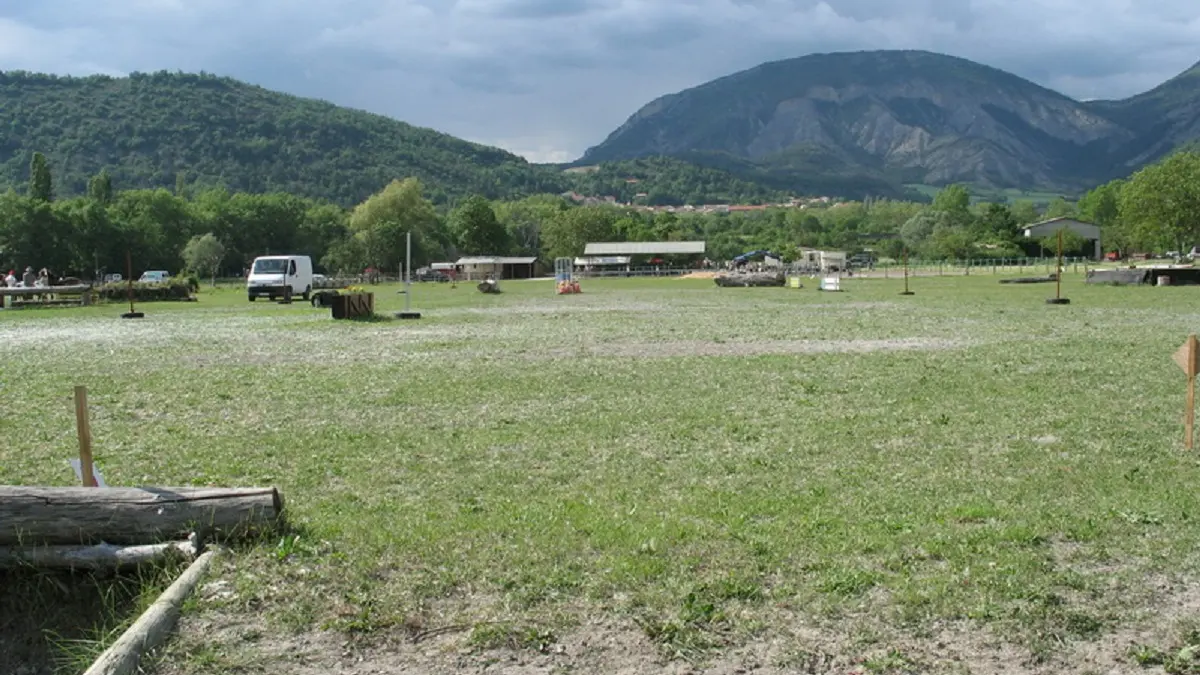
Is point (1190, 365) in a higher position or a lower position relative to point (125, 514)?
higher

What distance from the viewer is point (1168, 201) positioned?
91.4m

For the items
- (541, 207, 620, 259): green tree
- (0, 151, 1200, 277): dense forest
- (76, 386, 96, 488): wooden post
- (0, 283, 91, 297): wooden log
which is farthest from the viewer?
(541, 207, 620, 259): green tree

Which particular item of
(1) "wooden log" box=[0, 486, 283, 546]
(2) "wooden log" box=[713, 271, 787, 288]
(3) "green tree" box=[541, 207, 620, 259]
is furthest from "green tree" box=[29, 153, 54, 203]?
(1) "wooden log" box=[0, 486, 283, 546]

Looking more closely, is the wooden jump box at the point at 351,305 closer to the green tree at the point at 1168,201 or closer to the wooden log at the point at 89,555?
the wooden log at the point at 89,555

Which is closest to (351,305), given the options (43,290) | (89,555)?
(43,290)

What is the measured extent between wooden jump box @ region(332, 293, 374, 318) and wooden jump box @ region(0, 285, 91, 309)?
19158 millimetres

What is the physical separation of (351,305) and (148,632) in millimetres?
26203

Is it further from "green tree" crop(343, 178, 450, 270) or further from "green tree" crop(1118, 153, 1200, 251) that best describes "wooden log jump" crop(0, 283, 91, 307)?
"green tree" crop(1118, 153, 1200, 251)

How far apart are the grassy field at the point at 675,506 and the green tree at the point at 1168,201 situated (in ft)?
284

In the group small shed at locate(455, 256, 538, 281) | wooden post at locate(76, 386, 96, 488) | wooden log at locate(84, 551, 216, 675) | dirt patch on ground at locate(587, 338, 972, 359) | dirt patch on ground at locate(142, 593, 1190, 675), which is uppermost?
small shed at locate(455, 256, 538, 281)

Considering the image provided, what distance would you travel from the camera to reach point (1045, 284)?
5909 cm

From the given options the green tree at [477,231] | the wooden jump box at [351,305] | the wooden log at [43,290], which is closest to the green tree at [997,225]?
the green tree at [477,231]

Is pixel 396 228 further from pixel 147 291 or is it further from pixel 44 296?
pixel 44 296

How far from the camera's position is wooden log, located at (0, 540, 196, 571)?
6121 millimetres
